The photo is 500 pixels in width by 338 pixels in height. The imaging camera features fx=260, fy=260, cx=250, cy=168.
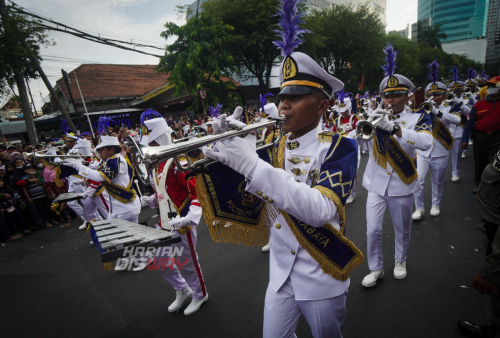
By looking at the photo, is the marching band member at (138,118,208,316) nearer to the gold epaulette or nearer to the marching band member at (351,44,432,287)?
the gold epaulette

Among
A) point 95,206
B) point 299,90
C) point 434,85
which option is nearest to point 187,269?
point 299,90

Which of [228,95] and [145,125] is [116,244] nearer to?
[145,125]

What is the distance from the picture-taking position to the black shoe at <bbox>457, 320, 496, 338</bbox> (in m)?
2.29

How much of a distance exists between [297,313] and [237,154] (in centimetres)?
122

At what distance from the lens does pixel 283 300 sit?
1.69 metres

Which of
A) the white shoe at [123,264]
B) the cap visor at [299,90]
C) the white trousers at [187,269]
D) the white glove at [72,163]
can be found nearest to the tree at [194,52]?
the white glove at [72,163]

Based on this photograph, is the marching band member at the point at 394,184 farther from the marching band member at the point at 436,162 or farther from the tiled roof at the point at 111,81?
the tiled roof at the point at 111,81

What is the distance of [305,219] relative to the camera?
1.26 metres

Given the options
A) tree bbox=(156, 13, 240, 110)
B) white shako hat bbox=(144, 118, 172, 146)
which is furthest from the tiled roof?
white shako hat bbox=(144, 118, 172, 146)

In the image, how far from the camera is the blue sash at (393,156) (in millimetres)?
3113

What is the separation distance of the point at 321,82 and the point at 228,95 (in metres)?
17.4

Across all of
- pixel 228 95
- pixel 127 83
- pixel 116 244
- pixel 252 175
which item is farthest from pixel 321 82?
pixel 127 83

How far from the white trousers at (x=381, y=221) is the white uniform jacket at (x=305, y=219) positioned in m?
1.67

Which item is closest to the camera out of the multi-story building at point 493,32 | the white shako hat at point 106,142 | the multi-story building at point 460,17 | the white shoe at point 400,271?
the white shoe at point 400,271
